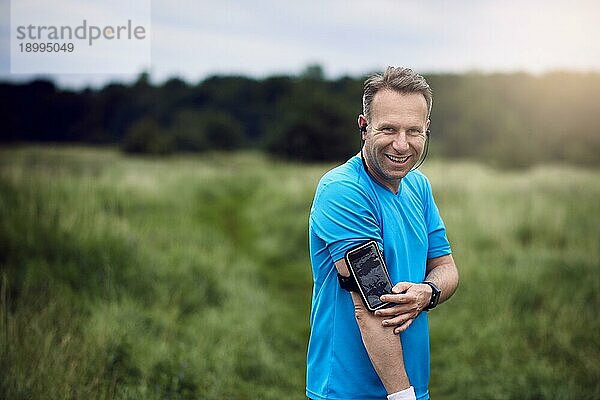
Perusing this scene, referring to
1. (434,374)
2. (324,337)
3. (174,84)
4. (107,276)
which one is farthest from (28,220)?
(174,84)

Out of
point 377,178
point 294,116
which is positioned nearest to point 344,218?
point 377,178

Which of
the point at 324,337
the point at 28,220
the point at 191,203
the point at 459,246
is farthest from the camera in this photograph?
the point at 191,203

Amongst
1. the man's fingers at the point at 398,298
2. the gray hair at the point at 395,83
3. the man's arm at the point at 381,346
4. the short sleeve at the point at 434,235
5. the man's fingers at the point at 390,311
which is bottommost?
the man's arm at the point at 381,346

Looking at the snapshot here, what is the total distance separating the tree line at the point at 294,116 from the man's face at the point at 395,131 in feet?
24.6

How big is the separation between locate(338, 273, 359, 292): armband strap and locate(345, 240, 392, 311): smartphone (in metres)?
0.03

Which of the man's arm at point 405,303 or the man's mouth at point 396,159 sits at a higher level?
the man's mouth at point 396,159

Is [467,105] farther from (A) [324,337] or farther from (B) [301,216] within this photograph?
(A) [324,337]

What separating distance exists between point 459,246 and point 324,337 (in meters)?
6.02

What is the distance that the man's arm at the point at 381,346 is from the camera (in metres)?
1.97

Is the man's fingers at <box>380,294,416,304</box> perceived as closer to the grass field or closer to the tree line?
the grass field

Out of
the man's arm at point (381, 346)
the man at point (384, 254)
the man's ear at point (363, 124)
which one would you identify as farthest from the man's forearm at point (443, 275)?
the man's ear at point (363, 124)

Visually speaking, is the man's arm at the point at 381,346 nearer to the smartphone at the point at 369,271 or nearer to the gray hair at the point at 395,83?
the smartphone at the point at 369,271

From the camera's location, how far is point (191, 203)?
1216cm

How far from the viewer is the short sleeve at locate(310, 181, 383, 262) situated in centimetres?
196
